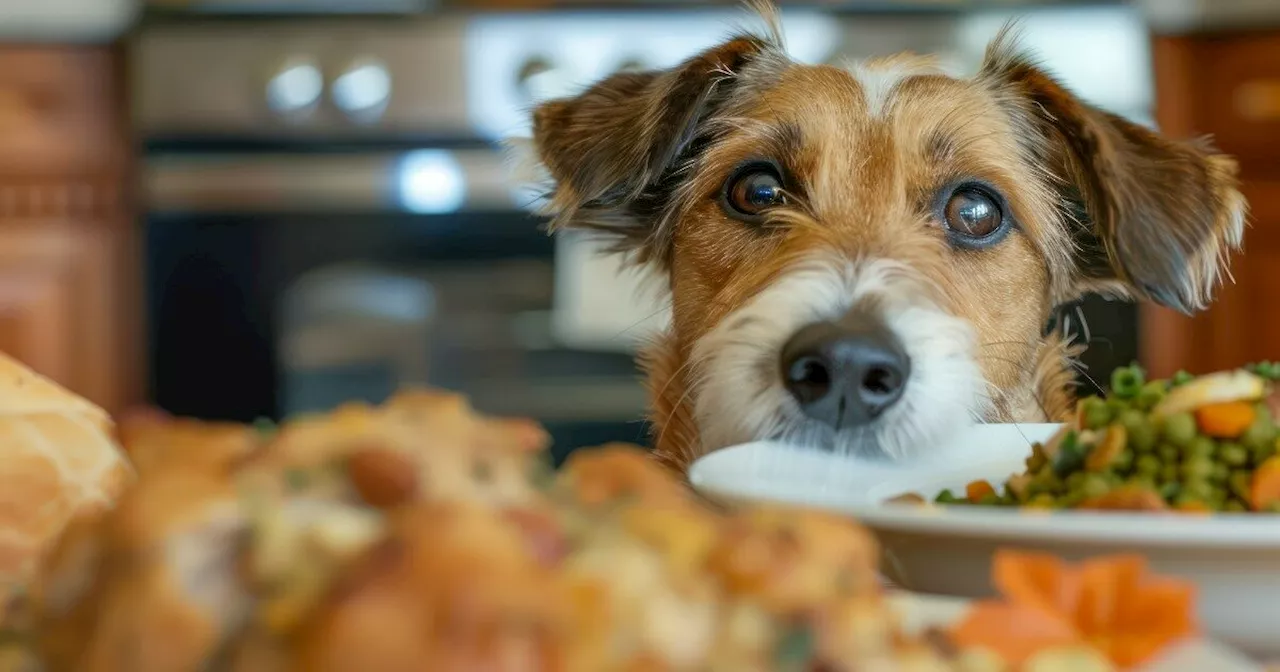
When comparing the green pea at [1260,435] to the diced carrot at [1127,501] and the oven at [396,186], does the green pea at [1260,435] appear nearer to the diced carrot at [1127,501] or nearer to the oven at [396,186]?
the diced carrot at [1127,501]

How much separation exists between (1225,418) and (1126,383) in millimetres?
115

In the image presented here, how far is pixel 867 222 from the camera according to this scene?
1.58 meters

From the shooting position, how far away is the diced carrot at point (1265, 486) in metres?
0.57

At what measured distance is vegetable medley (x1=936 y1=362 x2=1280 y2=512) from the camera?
0.58 m

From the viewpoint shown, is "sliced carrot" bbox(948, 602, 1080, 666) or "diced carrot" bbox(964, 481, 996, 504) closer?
"sliced carrot" bbox(948, 602, 1080, 666)

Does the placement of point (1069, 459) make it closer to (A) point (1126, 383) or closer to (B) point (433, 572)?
(A) point (1126, 383)

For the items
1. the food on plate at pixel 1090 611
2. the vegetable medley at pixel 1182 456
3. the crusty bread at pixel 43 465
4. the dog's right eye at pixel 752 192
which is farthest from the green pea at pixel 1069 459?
the dog's right eye at pixel 752 192

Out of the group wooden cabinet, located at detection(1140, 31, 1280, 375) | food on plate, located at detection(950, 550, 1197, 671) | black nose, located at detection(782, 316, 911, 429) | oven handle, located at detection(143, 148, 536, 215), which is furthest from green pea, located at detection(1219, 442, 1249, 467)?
wooden cabinet, located at detection(1140, 31, 1280, 375)

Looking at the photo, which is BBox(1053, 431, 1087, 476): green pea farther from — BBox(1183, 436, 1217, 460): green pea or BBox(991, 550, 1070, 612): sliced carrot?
BBox(991, 550, 1070, 612): sliced carrot

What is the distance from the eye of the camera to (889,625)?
35 cm

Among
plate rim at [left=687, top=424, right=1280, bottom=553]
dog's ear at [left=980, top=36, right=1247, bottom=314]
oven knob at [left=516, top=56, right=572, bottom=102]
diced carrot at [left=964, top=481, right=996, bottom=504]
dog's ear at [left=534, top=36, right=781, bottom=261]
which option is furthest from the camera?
oven knob at [left=516, top=56, right=572, bottom=102]

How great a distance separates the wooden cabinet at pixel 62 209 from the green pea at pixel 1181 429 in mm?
3395

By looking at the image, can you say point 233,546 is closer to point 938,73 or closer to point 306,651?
point 306,651

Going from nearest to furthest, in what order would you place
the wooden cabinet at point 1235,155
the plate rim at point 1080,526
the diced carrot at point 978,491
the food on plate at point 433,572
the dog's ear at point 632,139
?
the food on plate at point 433,572 < the plate rim at point 1080,526 < the diced carrot at point 978,491 < the dog's ear at point 632,139 < the wooden cabinet at point 1235,155
